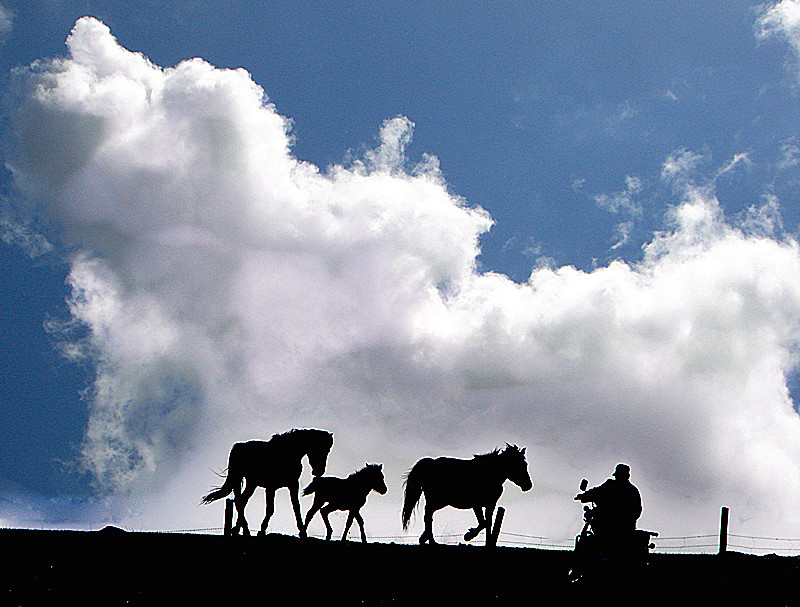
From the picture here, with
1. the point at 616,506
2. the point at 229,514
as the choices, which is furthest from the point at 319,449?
the point at 616,506

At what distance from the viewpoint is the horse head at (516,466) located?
24.2 m

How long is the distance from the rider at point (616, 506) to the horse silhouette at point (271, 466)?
8.14 metres

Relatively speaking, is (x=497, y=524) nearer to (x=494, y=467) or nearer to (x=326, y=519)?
(x=494, y=467)

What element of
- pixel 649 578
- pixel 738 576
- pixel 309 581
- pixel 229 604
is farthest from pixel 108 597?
pixel 738 576

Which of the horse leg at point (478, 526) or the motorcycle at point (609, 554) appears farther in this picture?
the horse leg at point (478, 526)

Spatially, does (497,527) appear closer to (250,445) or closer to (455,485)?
(455,485)

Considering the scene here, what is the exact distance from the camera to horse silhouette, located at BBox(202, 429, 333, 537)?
2255 centimetres

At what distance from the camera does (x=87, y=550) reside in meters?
17.7

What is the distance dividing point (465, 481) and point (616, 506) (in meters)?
7.57

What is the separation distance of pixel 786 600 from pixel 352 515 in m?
12.5

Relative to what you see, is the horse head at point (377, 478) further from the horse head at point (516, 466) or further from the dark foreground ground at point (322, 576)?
the dark foreground ground at point (322, 576)

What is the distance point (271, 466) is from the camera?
22.6 metres

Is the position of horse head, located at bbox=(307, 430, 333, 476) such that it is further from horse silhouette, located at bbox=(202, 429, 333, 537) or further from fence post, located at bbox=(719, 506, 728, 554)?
fence post, located at bbox=(719, 506, 728, 554)

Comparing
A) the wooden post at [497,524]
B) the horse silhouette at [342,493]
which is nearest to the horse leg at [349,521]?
the horse silhouette at [342,493]
